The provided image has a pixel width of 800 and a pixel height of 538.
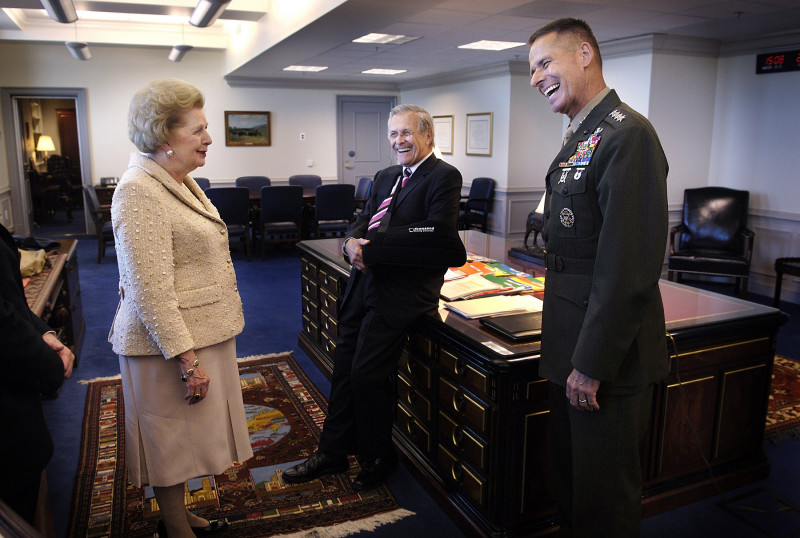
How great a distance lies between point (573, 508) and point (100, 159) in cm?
983

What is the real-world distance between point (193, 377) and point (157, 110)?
0.81 metres

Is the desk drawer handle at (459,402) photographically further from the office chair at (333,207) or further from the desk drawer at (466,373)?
the office chair at (333,207)

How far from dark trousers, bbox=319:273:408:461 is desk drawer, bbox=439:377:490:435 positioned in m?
0.26

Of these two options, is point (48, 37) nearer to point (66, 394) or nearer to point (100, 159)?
point (100, 159)

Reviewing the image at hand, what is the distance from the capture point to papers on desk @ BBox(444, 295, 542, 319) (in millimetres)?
2431

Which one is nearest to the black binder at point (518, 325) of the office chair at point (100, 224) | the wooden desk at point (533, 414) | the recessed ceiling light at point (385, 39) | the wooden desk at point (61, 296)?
the wooden desk at point (533, 414)

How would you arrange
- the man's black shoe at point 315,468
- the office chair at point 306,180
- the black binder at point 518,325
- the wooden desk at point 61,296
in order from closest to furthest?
the black binder at point 518,325 → the man's black shoe at point 315,468 → the wooden desk at point 61,296 → the office chair at point 306,180

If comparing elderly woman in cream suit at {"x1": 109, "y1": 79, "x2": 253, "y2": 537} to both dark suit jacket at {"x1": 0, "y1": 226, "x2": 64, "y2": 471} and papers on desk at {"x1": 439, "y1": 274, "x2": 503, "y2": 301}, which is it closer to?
dark suit jacket at {"x1": 0, "y1": 226, "x2": 64, "y2": 471}

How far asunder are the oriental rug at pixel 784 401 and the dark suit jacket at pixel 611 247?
82.0 inches

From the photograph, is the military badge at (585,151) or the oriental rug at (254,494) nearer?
the military badge at (585,151)

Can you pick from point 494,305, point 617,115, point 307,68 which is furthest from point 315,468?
point 307,68

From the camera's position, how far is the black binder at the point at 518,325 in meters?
2.15

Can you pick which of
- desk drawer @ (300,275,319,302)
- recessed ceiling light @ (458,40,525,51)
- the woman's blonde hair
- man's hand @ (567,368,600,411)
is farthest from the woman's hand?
recessed ceiling light @ (458,40,525,51)

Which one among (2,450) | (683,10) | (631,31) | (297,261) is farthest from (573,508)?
(297,261)
